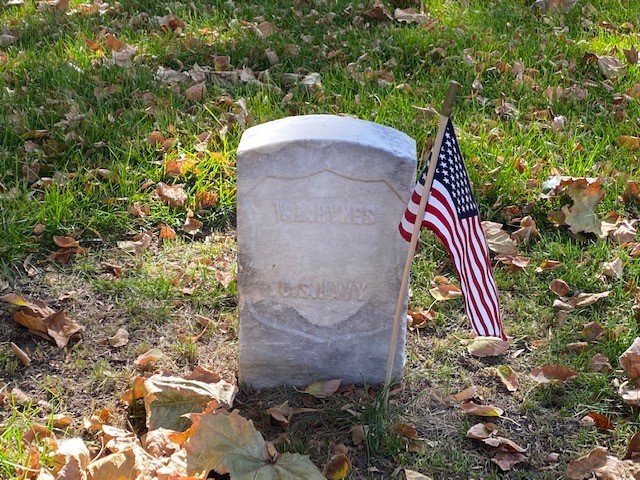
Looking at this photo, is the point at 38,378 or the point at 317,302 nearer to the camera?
the point at 317,302

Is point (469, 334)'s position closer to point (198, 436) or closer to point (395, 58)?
point (198, 436)

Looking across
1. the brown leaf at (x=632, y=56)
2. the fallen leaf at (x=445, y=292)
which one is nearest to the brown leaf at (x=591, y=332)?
the fallen leaf at (x=445, y=292)

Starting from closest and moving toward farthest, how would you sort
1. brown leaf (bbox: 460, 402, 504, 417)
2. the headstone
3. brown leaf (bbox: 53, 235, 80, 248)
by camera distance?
the headstone
brown leaf (bbox: 460, 402, 504, 417)
brown leaf (bbox: 53, 235, 80, 248)

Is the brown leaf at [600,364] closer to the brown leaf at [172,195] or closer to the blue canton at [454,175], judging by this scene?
the blue canton at [454,175]

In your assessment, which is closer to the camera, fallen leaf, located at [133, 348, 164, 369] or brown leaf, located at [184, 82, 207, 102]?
fallen leaf, located at [133, 348, 164, 369]

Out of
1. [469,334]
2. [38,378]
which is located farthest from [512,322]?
[38,378]

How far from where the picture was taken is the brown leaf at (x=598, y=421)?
9.90 feet

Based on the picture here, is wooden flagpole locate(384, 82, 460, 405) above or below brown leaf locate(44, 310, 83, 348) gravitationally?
above

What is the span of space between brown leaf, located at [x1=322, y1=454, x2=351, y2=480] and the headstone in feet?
1.52

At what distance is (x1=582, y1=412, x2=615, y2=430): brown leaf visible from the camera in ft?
9.90

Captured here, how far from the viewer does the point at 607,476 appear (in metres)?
2.75

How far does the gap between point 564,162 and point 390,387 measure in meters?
1.95

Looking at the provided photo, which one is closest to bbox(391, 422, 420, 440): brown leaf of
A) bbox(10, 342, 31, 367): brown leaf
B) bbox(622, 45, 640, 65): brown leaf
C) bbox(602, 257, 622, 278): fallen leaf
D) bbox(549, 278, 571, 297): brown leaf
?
bbox(549, 278, 571, 297): brown leaf

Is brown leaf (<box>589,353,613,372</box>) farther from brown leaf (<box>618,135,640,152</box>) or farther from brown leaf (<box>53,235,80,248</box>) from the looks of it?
brown leaf (<box>53,235,80,248</box>)
